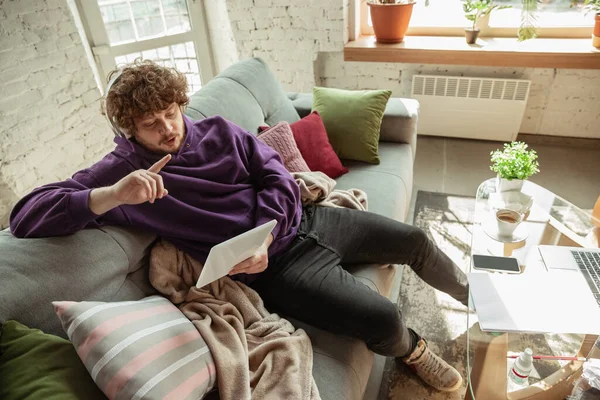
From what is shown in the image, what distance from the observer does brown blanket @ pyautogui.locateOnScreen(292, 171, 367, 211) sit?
1561 mm

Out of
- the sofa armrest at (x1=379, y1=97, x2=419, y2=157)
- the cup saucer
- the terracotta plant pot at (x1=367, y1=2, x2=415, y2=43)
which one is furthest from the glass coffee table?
the terracotta plant pot at (x1=367, y1=2, x2=415, y2=43)

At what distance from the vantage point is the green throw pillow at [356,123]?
78.9 inches

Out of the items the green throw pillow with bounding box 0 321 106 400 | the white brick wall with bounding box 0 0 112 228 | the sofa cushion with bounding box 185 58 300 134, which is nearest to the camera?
the green throw pillow with bounding box 0 321 106 400

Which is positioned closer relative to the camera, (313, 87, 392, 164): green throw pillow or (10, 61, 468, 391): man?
(10, 61, 468, 391): man

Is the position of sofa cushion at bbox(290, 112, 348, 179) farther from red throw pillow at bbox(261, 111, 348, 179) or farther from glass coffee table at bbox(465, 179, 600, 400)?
glass coffee table at bbox(465, 179, 600, 400)

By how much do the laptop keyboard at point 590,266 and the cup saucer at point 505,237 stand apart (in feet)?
0.55

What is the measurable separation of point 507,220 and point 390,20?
186 cm

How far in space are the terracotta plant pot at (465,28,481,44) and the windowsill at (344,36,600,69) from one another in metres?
0.04

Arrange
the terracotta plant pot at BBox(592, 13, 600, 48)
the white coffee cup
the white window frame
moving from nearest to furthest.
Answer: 1. the white coffee cup
2. the terracotta plant pot at BBox(592, 13, 600, 48)
3. the white window frame

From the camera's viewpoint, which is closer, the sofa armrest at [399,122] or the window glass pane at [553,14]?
the sofa armrest at [399,122]

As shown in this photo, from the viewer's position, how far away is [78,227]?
1.10 meters

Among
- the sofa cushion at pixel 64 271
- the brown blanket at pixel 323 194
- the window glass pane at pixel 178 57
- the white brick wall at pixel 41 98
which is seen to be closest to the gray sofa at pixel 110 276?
the sofa cushion at pixel 64 271

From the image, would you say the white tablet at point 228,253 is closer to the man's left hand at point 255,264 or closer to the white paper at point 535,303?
Answer: the man's left hand at point 255,264

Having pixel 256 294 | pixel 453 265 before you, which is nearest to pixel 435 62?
pixel 453 265
